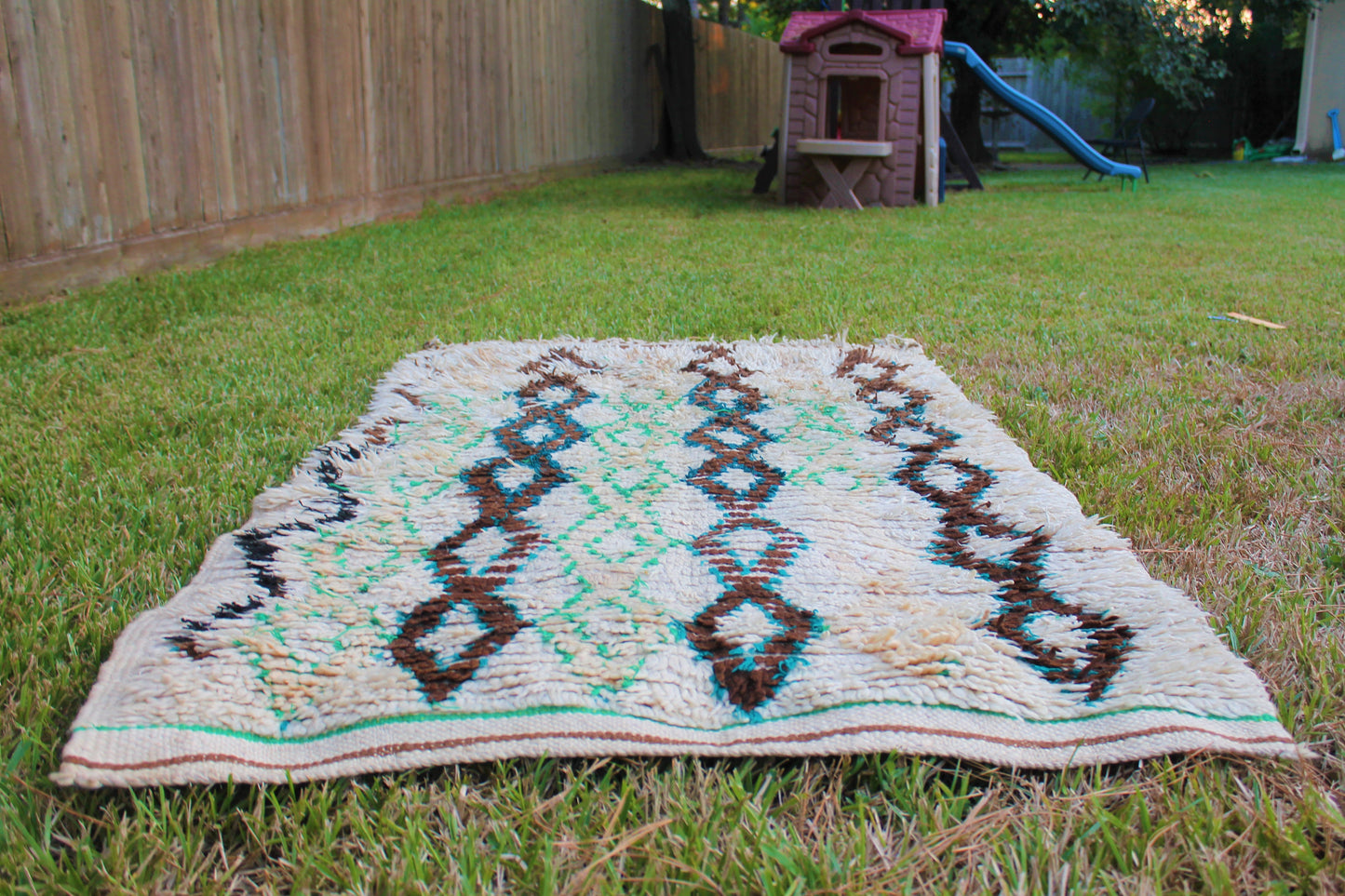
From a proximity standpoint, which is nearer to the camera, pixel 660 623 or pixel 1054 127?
pixel 660 623

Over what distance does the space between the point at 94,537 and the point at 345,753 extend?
73 cm

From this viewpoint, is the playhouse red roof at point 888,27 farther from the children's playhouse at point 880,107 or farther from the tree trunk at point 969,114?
the tree trunk at point 969,114

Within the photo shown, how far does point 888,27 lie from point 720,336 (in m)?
4.23

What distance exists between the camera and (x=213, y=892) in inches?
30.5

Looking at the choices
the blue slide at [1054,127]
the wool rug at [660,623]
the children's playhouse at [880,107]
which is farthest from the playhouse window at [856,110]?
the wool rug at [660,623]

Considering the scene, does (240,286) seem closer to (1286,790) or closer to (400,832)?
(400,832)

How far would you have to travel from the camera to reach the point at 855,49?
6.33 m

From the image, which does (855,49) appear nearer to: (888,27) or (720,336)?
(888,27)

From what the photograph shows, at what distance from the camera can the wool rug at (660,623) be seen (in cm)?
92

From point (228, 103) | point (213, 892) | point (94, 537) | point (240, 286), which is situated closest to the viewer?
point (213, 892)

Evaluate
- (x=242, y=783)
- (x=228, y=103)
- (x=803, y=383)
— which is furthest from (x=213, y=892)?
(x=228, y=103)

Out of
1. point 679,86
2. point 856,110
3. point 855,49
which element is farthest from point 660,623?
point 679,86

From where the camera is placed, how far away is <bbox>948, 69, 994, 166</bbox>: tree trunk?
11148mm

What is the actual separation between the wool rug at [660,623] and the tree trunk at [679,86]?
33.5 ft
